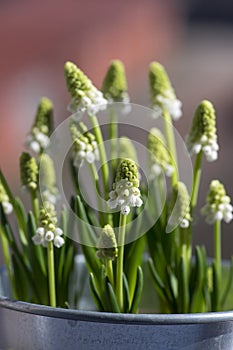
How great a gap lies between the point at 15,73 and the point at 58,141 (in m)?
2.03

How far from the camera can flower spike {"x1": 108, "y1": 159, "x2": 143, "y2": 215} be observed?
381 millimetres

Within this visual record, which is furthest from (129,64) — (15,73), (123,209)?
(123,209)

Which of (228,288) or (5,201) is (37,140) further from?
(228,288)

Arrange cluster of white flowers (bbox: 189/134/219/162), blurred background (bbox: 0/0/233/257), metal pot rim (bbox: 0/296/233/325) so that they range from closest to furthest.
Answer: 1. metal pot rim (bbox: 0/296/233/325)
2. cluster of white flowers (bbox: 189/134/219/162)
3. blurred background (bbox: 0/0/233/257)

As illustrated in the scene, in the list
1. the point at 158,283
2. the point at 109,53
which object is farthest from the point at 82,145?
the point at 109,53

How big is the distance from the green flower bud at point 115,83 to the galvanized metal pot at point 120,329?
19cm

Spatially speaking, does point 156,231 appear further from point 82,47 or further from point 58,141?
point 82,47

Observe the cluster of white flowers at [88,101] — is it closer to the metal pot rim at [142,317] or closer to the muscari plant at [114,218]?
the muscari plant at [114,218]

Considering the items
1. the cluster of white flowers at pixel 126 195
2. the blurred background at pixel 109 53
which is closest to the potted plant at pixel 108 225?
the cluster of white flowers at pixel 126 195

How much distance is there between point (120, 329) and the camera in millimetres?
374

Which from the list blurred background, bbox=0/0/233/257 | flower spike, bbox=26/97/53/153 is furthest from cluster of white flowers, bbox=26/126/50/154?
blurred background, bbox=0/0/233/257

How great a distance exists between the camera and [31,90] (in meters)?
2.63

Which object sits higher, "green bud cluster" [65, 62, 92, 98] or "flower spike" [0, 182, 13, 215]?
"green bud cluster" [65, 62, 92, 98]

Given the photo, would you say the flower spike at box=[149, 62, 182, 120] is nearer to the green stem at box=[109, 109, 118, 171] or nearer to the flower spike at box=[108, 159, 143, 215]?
the green stem at box=[109, 109, 118, 171]
